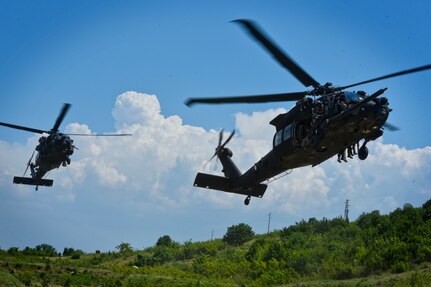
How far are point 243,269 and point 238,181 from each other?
12114 mm

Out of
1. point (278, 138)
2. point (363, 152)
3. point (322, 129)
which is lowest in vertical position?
point (363, 152)

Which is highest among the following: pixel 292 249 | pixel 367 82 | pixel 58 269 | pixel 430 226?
pixel 367 82

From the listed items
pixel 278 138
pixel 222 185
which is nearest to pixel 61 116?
pixel 222 185

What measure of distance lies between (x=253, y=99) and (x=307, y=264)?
54.3ft

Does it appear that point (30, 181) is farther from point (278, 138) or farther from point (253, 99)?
point (253, 99)

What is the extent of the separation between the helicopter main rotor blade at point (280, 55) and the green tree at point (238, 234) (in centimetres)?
3346

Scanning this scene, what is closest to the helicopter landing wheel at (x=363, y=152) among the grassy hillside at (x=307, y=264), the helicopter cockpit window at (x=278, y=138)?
the helicopter cockpit window at (x=278, y=138)

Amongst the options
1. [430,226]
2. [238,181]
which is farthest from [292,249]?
[238,181]

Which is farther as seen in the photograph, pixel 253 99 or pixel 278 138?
pixel 278 138

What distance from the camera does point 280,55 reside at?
46.5ft

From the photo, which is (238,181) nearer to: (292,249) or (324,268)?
(324,268)

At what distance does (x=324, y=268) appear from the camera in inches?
1052

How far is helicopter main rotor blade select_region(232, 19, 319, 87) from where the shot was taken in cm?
1309

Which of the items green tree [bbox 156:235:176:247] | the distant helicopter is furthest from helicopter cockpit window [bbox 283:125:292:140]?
green tree [bbox 156:235:176:247]
